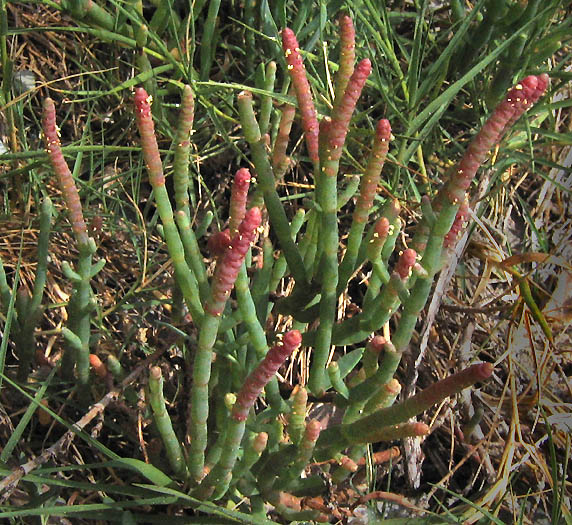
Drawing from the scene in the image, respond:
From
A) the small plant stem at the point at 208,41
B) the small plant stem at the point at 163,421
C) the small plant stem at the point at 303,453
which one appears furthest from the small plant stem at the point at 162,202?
the small plant stem at the point at 208,41

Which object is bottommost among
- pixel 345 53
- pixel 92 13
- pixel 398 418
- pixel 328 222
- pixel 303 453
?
pixel 303 453

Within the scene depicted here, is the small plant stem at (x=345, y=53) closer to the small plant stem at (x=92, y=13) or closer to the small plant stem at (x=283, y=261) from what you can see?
the small plant stem at (x=283, y=261)

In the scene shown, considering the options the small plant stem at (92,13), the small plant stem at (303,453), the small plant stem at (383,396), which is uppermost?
the small plant stem at (92,13)

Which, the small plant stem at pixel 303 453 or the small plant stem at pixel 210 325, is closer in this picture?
the small plant stem at pixel 210 325

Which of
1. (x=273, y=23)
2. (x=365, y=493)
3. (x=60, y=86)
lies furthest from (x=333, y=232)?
(x=60, y=86)

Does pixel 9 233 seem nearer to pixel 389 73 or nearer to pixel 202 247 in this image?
pixel 202 247

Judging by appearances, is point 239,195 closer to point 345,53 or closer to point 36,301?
point 345,53

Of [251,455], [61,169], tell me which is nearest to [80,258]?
[61,169]
